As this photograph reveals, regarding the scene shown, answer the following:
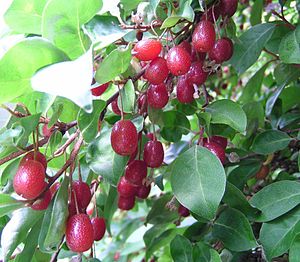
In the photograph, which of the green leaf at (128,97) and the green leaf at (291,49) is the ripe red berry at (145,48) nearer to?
the green leaf at (128,97)

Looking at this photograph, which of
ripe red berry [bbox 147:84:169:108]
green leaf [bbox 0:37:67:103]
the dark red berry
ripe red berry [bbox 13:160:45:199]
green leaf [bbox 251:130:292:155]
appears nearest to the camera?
green leaf [bbox 0:37:67:103]

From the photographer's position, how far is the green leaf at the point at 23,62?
0.49 m

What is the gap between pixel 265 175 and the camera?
109cm

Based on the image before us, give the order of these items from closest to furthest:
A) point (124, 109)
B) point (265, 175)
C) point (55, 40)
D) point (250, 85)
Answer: point (55, 40) < point (124, 109) < point (265, 175) < point (250, 85)

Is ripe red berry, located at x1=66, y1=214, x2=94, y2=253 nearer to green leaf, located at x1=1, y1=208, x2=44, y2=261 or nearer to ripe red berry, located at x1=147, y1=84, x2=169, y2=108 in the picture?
green leaf, located at x1=1, y1=208, x2=44, y2=261

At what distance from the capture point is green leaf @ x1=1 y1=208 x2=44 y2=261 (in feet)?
2.03

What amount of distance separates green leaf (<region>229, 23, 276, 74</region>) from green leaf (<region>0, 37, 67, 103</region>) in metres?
0.62

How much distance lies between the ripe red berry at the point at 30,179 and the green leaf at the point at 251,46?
0.60 metres

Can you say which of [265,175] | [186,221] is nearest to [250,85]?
[265,175]

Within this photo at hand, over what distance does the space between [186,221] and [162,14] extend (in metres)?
0.60

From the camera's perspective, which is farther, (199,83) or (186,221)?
(186,221)

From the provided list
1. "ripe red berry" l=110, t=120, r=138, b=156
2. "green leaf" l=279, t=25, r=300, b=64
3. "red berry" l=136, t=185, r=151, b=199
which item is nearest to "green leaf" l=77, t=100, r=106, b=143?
"ripe red berry" l=110, t=120, r=138, b=156

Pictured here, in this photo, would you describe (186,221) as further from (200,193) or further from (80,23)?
(80,23)

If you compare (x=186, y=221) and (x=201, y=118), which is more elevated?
(x=201, y=118)
